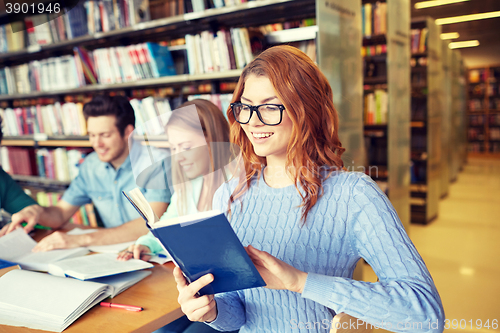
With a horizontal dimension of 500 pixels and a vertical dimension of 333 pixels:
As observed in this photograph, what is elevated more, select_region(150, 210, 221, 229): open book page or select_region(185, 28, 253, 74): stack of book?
select_region(185, 28, 253, 74): stack of book

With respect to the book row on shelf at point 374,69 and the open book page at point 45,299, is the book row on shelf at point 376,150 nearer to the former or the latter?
the book row on shelf at point 374,69

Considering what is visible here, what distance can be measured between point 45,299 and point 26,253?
592 millimetres

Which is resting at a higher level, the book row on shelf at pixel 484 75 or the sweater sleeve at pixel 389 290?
the book row on shelf at pixel 484 75

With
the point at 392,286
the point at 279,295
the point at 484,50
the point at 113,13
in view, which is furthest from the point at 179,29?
the point at 484,50

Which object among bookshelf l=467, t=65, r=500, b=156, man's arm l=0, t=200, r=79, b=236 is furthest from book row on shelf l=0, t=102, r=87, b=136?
bookshelf l=467, t=65, r=500, b=156

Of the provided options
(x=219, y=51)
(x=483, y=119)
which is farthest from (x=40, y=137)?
(x=483, y=119)

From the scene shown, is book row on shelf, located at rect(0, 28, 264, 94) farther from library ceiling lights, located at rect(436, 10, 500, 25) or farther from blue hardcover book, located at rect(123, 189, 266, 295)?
library ceiling lights, located at rect(436, 10, 500, 25)

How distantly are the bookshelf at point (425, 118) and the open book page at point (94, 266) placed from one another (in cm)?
Answer: 384

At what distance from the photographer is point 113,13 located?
2986 millimetres

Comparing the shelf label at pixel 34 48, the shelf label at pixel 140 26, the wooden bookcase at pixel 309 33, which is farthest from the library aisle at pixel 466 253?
the shelf label at pixel 34 48

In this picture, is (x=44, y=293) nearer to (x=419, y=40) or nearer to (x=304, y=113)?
(x=304, y=113)

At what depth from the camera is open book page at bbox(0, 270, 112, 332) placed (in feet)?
3.18

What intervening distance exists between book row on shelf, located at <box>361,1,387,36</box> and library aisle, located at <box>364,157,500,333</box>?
2063 mm

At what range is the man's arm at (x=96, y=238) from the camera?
1.54m
